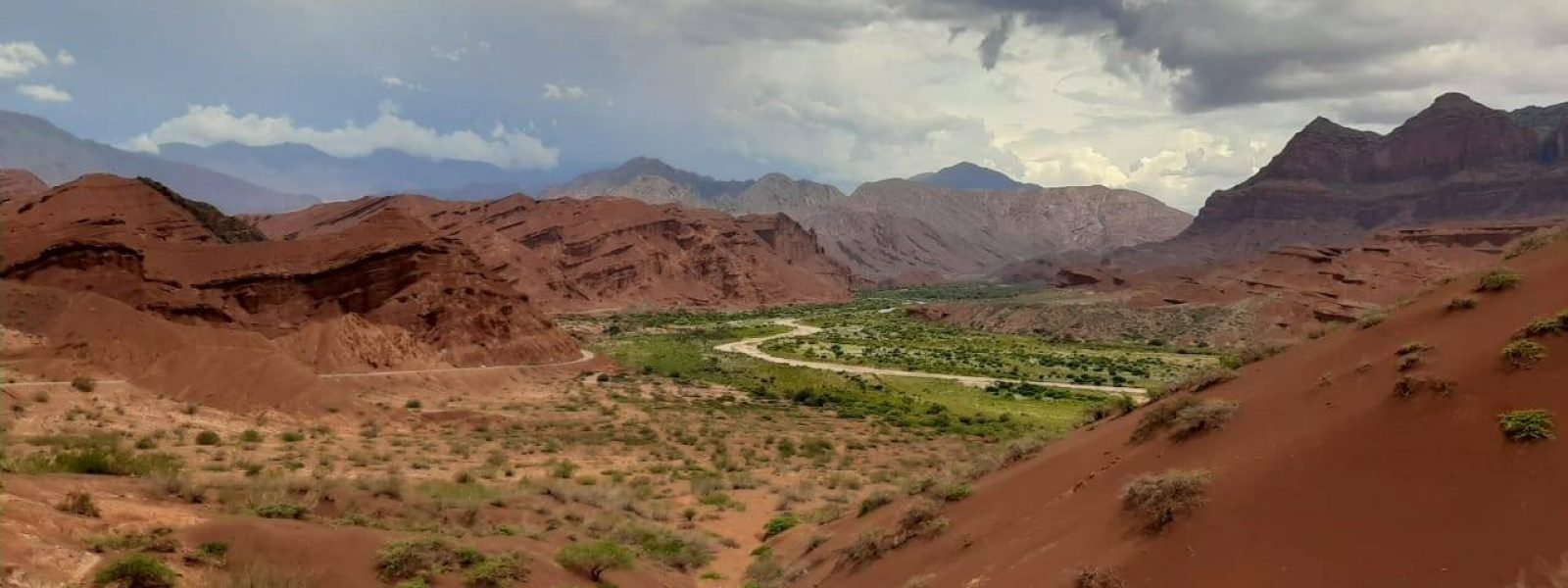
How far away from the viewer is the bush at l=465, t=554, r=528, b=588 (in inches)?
491

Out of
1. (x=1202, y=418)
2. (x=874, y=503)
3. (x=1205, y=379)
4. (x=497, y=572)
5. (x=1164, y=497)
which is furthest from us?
(x=874, y=503)

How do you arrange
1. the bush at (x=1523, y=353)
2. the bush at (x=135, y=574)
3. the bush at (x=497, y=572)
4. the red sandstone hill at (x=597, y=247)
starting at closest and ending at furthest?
the bush at (x=135, y=574) < the bush at (x=1523, y=353) < the bush at (x=497, y=572) < the red sandstone hill at (x=597, y=247)

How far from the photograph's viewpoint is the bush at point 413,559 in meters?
12.1

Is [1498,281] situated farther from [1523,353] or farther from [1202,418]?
[1202,418]

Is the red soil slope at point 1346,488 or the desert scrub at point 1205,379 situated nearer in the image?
the red soil slope at point 1346,488

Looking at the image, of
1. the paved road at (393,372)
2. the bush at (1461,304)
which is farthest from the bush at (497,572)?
the paved road at (393,372)

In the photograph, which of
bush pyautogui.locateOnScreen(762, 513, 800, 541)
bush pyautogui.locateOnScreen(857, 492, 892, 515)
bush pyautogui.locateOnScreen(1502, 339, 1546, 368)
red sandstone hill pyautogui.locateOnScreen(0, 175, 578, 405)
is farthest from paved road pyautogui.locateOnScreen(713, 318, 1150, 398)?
bush pyautogui.locateOnScreen(1502, 339, 1546, 368)

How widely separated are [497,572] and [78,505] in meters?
6.10

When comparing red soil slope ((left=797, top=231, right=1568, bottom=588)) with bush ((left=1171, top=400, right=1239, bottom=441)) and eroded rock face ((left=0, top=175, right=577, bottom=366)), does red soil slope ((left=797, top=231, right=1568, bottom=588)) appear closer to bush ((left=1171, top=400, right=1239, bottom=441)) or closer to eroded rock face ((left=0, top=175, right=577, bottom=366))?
bush ((left=1171, top=400, right=1239, bottom=441))

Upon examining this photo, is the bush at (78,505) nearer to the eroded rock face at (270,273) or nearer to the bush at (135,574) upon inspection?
the bush at (135,574)

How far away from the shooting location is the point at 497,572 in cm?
1263

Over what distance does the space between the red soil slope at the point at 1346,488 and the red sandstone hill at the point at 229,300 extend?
33.5 m

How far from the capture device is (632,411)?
45.9 metres

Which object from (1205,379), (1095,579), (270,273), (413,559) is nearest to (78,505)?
(413,559)
